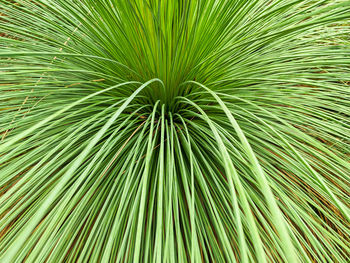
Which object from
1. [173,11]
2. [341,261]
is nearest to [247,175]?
[341,261]

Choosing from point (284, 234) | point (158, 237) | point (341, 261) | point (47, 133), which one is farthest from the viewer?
point (47, 133)

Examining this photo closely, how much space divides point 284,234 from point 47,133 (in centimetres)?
61

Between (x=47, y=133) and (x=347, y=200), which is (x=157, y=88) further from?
(x=347, y=200)

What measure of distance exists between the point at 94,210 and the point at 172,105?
37 cm

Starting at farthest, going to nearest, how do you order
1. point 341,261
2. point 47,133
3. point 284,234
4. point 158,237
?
point 47,133
point 341,261
point 158,237
point 284,234

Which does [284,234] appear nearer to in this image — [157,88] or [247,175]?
[247,175]

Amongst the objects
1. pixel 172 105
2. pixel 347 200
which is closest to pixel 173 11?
pixel 172 105

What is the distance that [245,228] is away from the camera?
531 mm

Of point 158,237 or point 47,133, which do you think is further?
point 47,133

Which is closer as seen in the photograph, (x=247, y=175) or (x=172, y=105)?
(x=247, y=175)

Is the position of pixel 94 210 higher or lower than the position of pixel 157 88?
lower

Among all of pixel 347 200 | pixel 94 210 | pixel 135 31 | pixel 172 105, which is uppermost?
pixel 135 31

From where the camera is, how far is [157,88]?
68cm

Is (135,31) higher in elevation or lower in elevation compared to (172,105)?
higher
